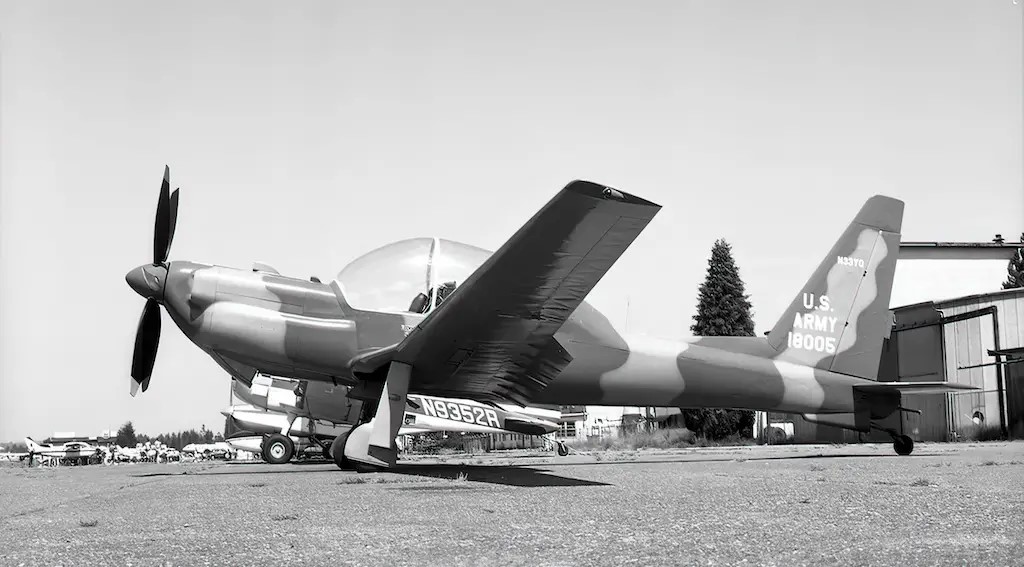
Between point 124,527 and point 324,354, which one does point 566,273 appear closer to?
point 324,354

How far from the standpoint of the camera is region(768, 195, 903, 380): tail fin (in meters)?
13.3

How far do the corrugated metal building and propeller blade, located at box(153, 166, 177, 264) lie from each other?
2416 cm

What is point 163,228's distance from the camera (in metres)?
10.5

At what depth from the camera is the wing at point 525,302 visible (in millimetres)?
6934

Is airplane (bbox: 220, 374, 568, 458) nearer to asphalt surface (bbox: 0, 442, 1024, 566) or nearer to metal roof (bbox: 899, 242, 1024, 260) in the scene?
asphalt surface (bbox: 0, 442, 1024, 566)

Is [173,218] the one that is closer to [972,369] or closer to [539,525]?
[539,525]

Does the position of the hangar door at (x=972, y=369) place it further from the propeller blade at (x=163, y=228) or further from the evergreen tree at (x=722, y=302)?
the propeller blade at (x=163, y=228)

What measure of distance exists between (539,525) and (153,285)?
7.37 metres

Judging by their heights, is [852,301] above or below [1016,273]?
below

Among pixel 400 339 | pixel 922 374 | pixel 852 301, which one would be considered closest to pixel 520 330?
pixel 400 339

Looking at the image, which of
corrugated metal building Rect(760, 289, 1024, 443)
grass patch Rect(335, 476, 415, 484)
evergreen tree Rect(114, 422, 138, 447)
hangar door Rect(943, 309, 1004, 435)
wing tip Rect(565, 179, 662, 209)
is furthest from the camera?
evergreen tree Rect(114, 422, 138, 447)

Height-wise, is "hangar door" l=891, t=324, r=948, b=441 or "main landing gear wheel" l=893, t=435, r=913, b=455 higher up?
"hangar door" l=891, t=324, r=948, b=441

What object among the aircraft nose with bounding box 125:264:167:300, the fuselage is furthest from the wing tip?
the aircraft nose with bounding box 125:264:167:300

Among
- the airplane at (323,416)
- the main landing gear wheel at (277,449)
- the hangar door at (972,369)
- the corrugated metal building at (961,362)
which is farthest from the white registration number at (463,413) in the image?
the hangar door at (972,369)
